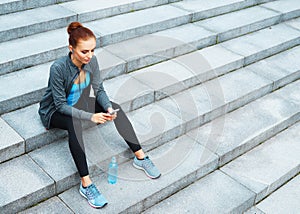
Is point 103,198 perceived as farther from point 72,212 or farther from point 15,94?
point 15,94

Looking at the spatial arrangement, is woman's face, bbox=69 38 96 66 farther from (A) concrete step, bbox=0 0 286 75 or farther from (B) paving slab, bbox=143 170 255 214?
(B) paving slab, bbox=143 170 255 214

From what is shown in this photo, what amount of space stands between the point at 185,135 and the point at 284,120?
134 cm

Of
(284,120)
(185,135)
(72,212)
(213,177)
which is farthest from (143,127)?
(284,120)

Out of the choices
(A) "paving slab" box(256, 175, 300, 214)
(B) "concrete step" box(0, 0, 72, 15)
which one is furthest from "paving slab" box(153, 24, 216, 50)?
(A) "paving slab" box(256, 175, 300, 214)

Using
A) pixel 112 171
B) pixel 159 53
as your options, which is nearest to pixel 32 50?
pixel 159 53

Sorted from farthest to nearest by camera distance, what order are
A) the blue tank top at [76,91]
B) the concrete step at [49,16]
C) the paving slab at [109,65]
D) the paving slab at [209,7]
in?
the paving slab at [209,7] → the concrete step at [49,16] → the paving slab at [109,65] → the blue tank top at [76,91]

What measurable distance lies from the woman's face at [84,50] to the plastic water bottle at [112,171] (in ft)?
3.34

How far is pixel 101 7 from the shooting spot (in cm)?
620

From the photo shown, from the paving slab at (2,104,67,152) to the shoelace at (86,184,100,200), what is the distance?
0.72 m

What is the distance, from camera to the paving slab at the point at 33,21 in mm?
5373

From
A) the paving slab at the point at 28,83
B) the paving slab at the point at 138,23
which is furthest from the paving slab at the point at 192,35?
the paving slab at the point at 28,83

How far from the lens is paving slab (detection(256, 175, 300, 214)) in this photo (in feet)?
15.2

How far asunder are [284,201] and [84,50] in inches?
104

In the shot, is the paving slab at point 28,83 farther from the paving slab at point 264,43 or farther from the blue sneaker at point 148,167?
the paving slab at point 264,43
